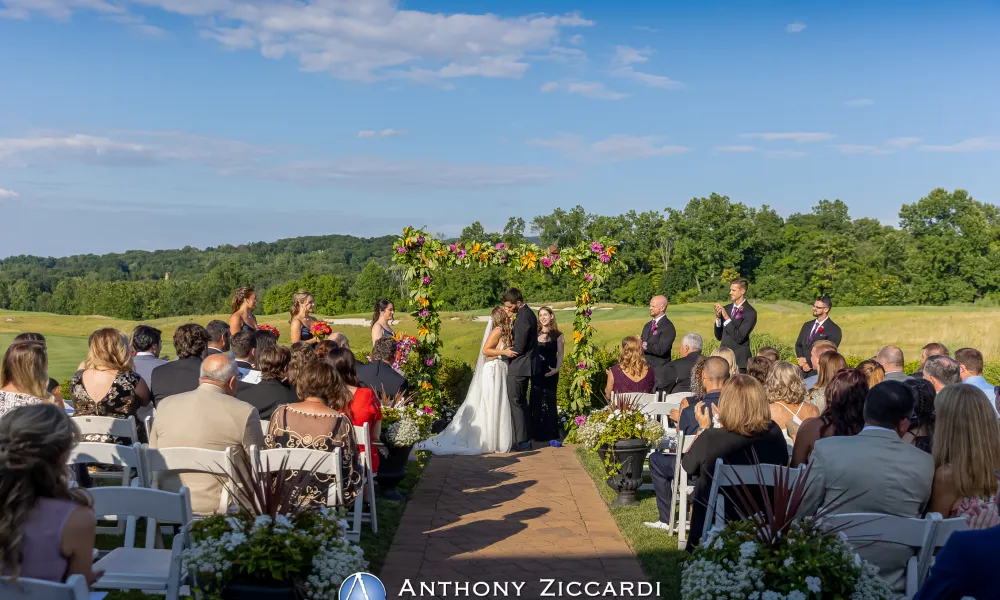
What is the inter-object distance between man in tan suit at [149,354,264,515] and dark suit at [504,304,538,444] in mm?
5865

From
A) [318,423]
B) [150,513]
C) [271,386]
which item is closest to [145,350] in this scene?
[271,386]

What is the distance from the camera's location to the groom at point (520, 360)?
35.5 ft

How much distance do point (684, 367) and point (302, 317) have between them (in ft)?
14.8

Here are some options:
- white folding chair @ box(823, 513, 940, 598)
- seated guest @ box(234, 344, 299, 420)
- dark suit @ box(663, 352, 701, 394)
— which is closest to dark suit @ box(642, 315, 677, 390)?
dark suit @ box(663, 352, 701, 394)

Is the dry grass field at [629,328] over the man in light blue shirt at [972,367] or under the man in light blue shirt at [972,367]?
under

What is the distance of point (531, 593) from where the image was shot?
5277mm

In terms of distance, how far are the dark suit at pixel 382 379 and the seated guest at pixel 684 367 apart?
302 cm

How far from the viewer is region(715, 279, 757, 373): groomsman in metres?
11.5

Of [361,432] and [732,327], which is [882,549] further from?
[732,327]

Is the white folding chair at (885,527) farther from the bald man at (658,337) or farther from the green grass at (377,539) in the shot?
the bald man at (658,337)

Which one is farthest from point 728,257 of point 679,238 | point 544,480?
point 544,480

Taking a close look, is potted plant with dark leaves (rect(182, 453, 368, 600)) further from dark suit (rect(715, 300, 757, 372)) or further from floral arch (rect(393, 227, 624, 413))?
dark suit (rect(715, 300, 757, 372))

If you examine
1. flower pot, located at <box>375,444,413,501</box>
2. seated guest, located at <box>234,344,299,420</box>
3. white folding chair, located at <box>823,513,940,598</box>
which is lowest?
flower pot, located at <box>375,444,413,501</box>

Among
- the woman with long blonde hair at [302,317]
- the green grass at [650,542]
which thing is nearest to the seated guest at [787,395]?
the green grass at [650,542]
